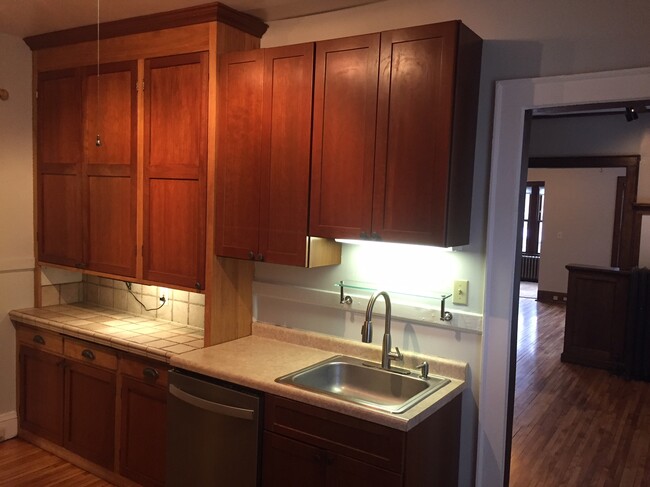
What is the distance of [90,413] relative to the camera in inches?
129

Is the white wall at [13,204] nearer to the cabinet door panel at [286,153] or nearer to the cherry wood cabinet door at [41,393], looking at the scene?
the cherry wood cabinet door at [41,393]

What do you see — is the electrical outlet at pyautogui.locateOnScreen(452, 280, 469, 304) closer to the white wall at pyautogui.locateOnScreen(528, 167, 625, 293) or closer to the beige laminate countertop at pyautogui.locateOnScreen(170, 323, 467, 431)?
the beige laminate countertop at pyautogui.locateOnScreen(170, 323, 467, 431)

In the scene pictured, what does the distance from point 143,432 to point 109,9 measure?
7.34 ft

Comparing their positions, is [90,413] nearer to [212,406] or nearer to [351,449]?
[212,406]

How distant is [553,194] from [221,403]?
8273 millimetres

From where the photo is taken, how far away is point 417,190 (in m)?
2.33

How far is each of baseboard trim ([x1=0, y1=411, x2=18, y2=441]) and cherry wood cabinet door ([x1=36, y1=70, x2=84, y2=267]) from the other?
1.03m

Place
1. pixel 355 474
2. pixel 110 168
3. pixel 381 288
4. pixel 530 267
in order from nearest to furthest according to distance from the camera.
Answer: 1. pixel 355 474
2. pixel 381 288
3. pixel 110 168
4. pixel 530 267

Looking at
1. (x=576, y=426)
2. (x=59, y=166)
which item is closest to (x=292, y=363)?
(x=59, y=166)

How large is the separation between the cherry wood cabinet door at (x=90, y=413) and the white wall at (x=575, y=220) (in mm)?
8059

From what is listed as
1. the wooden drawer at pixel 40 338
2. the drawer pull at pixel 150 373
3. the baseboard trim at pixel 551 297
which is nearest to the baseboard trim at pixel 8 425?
the wooden drawer at pixel 40 338

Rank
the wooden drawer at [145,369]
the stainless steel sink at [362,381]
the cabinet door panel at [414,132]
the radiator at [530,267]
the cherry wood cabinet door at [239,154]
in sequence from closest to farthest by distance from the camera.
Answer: the cabinet door panel at [414,132] < the stainless steel sink at [362,381] < the cherry wood cabinet door at [239,154] < the wooden drawer at [145,369] < the radiator at [530,267]

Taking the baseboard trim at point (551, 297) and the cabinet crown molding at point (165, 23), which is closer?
the cabinet crown molding at point (165, 23)

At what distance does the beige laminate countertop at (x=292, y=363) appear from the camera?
2.17 metres
